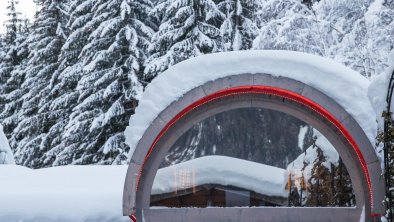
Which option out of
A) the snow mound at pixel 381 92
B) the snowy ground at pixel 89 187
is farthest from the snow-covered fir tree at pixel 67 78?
the snow mound at pixel 381 92

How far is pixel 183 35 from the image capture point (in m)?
22.7

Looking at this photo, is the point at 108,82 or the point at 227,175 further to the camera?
the point at 108,82

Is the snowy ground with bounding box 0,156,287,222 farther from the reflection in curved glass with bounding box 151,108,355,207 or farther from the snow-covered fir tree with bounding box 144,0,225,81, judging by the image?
the snow-covered fir tree with bounding box 144,0,225,81

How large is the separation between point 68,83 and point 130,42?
5256 mm

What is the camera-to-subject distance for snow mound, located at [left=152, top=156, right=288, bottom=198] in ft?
23.1

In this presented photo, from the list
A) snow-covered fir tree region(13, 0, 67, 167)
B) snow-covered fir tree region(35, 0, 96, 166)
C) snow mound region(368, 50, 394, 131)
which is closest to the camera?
snow mound region(368, 50, 394, 131)

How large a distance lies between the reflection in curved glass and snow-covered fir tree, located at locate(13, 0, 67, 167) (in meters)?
21.8

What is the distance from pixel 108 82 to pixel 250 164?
680 inches

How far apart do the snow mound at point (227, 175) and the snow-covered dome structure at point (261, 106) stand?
0.22 meters

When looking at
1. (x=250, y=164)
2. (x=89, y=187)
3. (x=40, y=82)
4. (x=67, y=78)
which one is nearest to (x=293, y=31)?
(x=89, y=187)

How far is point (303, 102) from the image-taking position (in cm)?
692

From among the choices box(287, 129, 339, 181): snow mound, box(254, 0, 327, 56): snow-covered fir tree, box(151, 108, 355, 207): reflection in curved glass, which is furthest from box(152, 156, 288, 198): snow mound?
box(254, 0, 327, 56): snow-covered fir tree

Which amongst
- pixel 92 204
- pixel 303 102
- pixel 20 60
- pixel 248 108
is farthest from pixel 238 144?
pixel 20 60

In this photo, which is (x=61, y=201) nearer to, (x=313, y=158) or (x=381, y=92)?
(x=313, y=158)
